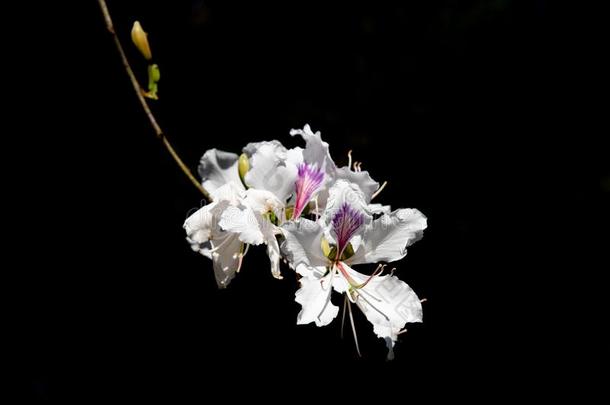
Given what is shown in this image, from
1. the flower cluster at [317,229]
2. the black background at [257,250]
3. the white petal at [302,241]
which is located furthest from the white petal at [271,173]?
the black background at [257,250]

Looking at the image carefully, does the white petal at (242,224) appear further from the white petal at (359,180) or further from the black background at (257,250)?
the black background at (257,250)

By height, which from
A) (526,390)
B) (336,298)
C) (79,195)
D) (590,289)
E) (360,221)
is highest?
(360,221)

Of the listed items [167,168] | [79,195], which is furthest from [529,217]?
[79,195]

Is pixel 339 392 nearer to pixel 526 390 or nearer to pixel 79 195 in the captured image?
pixel 526 390

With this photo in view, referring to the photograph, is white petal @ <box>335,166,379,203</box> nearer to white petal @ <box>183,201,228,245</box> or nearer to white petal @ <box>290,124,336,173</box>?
white petal @ <box>290,124,336,173</box>

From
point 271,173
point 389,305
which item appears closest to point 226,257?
point 271,173

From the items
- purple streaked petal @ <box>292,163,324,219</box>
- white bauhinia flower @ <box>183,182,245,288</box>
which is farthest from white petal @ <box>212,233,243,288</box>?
purple streaked petal @ <box>292,163,324,219</box>

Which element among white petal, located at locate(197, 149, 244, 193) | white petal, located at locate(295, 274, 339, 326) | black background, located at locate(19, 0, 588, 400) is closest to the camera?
white petal, located at locate(295, 274, 339, 326)
